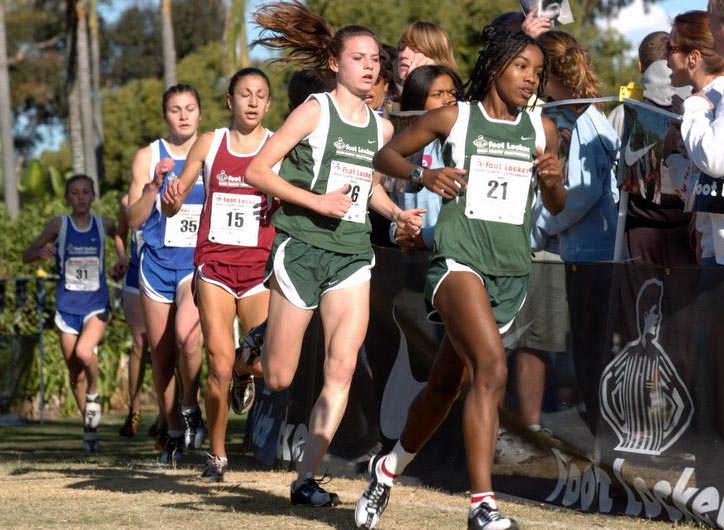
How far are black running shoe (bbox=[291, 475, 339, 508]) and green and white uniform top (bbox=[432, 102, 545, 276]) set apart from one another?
1367mm

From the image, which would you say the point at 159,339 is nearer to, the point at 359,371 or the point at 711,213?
the point at 359,371

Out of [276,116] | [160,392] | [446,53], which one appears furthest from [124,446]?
[276,116]

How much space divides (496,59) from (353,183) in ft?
3.30

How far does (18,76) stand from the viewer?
6175 centimetres

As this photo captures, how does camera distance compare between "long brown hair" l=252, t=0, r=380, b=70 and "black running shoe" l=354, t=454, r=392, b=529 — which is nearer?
"black running shoe" l=354, t=454, r=392, b=529

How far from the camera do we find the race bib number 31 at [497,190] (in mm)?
5684

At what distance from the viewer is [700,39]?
611 centimetres

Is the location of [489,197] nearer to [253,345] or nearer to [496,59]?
[496,59]

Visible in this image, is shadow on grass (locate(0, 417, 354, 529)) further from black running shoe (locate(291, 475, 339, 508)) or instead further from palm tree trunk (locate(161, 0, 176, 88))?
palm tree trunk (locate(161, 0, 176, 88))

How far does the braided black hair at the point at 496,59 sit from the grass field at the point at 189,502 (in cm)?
187

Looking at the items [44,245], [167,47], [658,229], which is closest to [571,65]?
[658,229]

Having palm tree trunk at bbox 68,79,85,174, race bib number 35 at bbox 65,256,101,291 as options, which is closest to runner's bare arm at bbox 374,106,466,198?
race bib number 35 at bbox 65,256,101,291

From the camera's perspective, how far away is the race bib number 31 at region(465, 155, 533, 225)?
5.68 m

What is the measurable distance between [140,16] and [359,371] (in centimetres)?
6376
